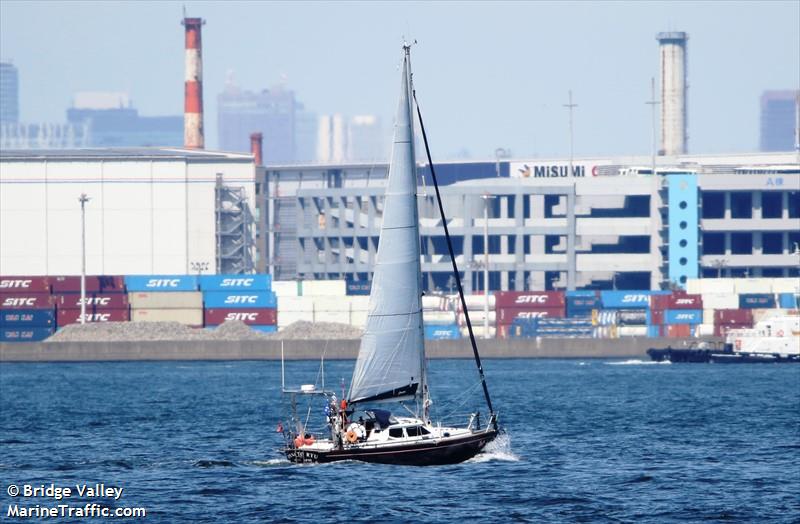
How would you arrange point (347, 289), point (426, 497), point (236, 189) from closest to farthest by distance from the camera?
1. point (426, 497)
2. point (347, 289)
3. point (236, 189)

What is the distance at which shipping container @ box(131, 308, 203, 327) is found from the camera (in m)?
143

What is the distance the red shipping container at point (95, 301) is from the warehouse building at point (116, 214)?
10.7 meters

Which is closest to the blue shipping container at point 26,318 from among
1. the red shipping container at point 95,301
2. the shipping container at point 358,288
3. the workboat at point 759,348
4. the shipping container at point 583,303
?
the red shipping container at point 95,301

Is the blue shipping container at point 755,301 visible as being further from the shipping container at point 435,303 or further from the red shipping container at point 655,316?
the shipping container at point 435,303

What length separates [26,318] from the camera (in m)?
140

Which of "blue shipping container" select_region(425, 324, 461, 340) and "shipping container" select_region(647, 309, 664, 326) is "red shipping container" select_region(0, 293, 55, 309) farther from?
"shipping container" select_region(647, 309, 664, 326)

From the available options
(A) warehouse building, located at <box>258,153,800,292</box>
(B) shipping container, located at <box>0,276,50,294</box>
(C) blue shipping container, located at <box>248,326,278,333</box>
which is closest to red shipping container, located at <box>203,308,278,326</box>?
(C) blue shipping container, located at <box>248,326,278,333</box>

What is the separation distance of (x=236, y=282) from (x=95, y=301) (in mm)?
12894

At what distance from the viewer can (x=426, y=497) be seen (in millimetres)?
42875

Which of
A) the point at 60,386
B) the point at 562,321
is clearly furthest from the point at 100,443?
the point at 562,321

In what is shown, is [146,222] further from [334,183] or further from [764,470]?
[764,470]

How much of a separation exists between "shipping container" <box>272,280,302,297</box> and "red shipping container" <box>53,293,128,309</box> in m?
14.2

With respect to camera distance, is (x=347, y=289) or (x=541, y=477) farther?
(x=347, y=289)

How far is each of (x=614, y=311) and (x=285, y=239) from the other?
49.6 metres
